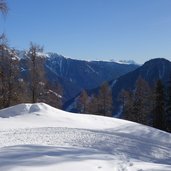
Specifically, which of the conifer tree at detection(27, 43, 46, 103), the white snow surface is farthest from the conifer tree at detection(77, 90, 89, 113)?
the white snow surface

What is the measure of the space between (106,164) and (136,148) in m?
5.97

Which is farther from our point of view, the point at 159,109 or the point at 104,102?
the point at 104,102

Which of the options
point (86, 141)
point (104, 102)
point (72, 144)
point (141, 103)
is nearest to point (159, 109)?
point (141, 103)

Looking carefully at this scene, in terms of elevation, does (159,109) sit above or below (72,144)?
above

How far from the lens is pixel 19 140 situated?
14742mm

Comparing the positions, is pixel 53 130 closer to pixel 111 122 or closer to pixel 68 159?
pixel 111 122

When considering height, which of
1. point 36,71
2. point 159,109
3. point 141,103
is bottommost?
point 159,109

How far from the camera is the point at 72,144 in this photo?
14406 millimetres

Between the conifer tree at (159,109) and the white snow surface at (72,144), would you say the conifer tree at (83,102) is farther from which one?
the white snow surface at (72,144)

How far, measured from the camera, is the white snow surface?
9.49 meters

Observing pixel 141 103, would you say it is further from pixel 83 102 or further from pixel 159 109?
pixel 83 102

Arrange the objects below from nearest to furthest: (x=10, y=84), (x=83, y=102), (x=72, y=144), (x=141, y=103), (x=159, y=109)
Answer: (x=72, y=144), (x=10, y=84), (x=159, y=109), (x=141, y=103), (x=83, y=102)

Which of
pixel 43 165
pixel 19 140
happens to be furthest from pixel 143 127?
pixel 43 165

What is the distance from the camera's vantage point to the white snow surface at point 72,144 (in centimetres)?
949
